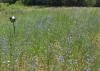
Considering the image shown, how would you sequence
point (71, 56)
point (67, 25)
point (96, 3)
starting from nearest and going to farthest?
point (71, 56), point (67, 25), point (96, 3)

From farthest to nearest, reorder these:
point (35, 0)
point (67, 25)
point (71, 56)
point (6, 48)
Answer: point (35, 0)
point (67, 25)
point (6, 48)
point (71, 56)

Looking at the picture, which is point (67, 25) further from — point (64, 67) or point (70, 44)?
point (64, 67)

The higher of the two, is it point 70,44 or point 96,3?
point 70,44

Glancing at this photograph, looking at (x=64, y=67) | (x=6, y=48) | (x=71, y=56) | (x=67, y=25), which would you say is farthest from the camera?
(x=67, y=25)

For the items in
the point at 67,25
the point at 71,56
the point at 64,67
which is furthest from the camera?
the point at 67,25

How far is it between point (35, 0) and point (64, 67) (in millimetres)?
46939

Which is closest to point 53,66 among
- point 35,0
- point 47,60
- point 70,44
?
A: point 47,60

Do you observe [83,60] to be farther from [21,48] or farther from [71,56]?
[21,48]

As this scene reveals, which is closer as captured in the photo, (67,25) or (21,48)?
(21,48)

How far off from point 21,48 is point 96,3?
41033 millimetres

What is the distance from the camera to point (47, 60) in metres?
3.86

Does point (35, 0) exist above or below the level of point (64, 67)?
below

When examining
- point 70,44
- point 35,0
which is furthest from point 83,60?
point 35,0

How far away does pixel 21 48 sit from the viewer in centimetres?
460
